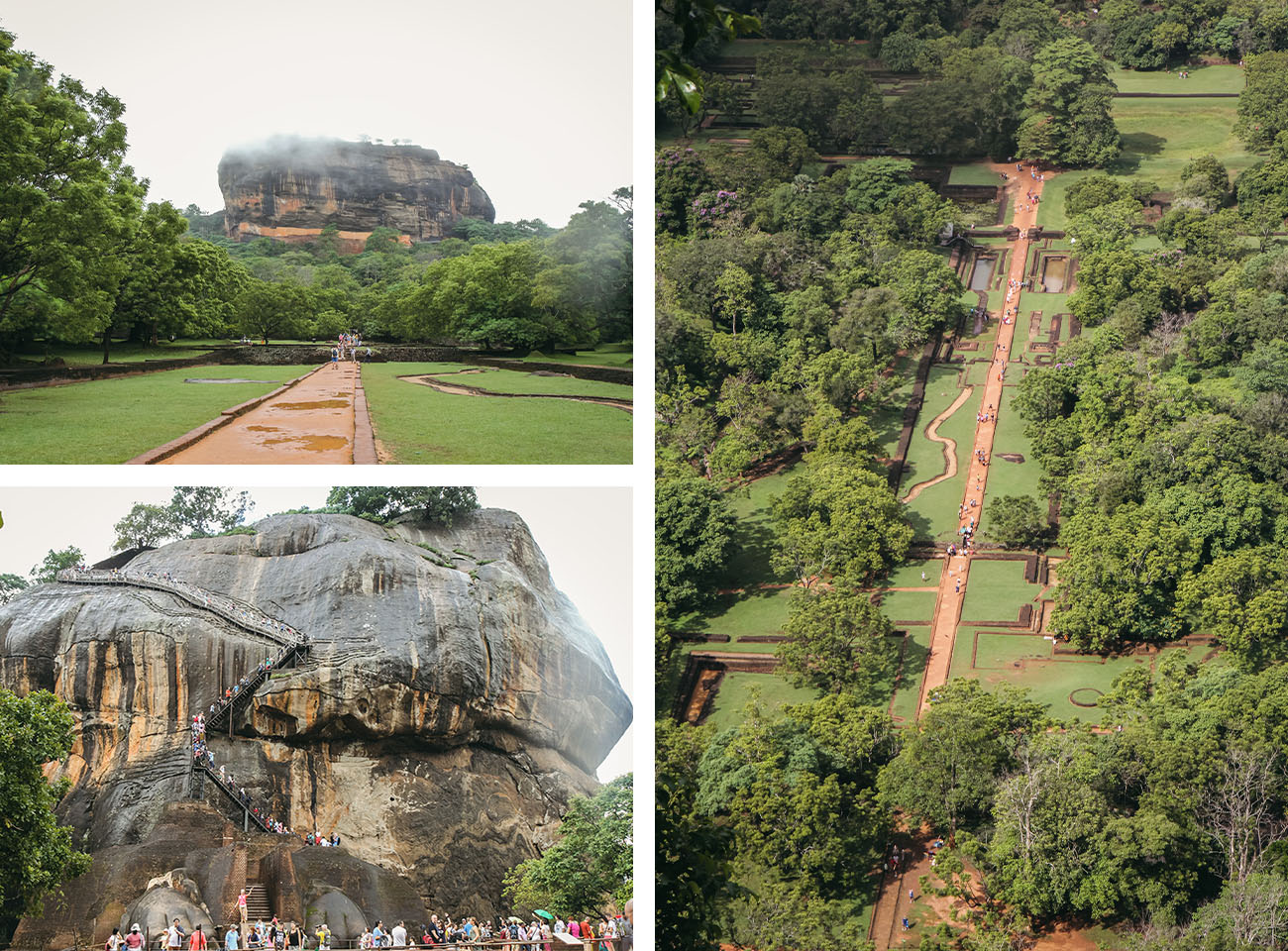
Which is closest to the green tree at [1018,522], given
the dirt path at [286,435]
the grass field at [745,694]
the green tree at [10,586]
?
the grass field at [745,694]

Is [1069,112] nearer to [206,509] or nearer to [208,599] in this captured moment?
[208,599]

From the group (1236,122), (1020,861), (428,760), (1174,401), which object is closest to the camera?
(428,760)

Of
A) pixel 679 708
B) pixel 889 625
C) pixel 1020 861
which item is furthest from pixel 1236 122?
pixel 1020 861

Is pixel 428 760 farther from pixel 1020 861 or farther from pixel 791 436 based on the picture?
pixel 791 436

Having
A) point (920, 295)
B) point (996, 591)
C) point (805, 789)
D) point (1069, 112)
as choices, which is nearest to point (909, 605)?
point (996, 591)

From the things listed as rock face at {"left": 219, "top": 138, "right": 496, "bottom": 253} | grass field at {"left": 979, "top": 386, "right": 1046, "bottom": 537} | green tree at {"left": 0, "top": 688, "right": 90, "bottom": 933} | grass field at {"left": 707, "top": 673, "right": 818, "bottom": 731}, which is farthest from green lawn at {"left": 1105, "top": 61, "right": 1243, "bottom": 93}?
green tree at {"left": 0, "top": 688, "right": 90, "bottom": 933}

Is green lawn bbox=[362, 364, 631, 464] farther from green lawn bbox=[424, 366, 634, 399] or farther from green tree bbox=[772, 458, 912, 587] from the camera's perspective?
green tree bbox=[772, 458, 912, 587]
